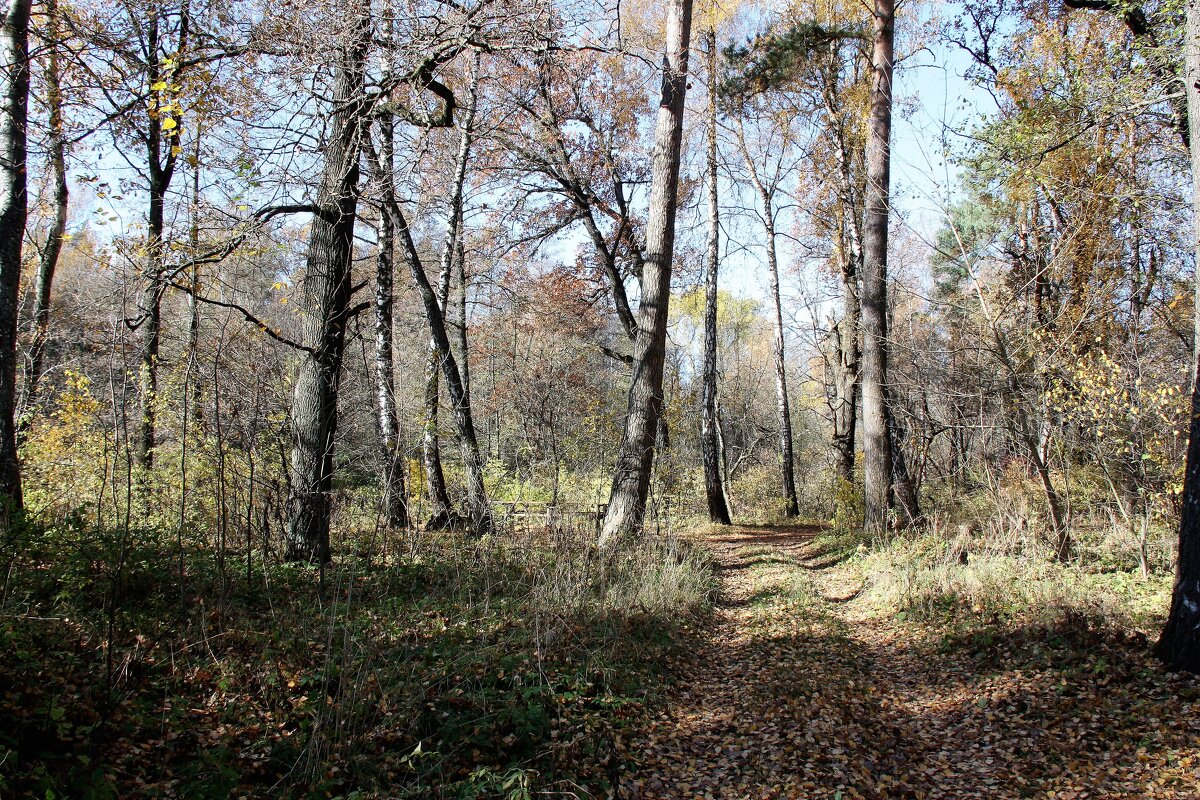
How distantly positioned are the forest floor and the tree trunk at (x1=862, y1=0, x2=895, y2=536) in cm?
448

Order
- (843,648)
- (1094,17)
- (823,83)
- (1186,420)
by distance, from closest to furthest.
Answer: (843,648) → (1186,420) → (1094,17) → (823,83)

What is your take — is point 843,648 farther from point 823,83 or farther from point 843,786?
point 823,83

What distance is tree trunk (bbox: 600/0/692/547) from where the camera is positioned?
8.18 metres

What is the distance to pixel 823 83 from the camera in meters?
14.2

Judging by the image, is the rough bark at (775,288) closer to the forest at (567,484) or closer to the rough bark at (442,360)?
the forest at (567,484)

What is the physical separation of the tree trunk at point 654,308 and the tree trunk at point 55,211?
20.6ft

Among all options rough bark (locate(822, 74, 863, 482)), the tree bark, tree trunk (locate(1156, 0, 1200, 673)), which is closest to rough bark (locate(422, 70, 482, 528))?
the tree bark

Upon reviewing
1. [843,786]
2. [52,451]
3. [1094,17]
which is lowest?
[843,786]

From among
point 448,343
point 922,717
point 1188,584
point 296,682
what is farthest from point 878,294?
point 296,682

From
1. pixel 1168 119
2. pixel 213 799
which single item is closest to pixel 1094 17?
pixel 1168 119

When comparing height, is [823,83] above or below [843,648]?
above

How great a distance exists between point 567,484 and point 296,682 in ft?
15.9

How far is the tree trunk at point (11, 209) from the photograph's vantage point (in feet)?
18.5

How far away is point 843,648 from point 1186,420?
5019 mm
